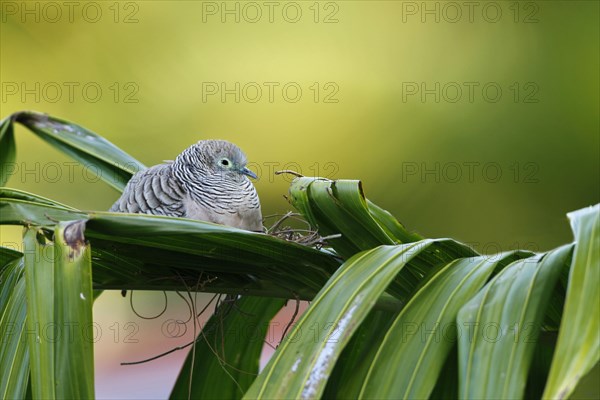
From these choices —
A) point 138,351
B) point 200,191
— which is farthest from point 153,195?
point 138,351

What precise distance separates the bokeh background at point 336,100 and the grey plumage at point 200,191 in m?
1.00

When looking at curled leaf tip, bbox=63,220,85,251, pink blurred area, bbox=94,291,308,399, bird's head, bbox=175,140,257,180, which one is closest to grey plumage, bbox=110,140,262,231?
bird's head, bbox=175,140,257,180

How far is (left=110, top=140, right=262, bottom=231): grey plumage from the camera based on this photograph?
1472mm

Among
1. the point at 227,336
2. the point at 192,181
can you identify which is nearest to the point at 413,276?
the point at 227,336

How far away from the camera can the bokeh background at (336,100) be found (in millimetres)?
2834

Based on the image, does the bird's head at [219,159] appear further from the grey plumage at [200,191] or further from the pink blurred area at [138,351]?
the pink blurred area at [138,351]

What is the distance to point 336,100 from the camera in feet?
9.98

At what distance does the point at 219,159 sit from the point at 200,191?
0.14 metres

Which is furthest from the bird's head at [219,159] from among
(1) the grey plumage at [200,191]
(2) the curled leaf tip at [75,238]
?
(2) the curled leaf tip at [75,238]

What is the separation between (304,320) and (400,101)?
7.84 feet

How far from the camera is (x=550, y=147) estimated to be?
113 inches

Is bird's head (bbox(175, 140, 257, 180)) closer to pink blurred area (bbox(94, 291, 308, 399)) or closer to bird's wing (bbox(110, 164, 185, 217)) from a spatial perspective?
bird's wing (bbox(110, 164, 185, 217))

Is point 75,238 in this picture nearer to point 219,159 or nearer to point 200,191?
point 200,191

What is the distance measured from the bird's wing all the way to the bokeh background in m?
1.12
